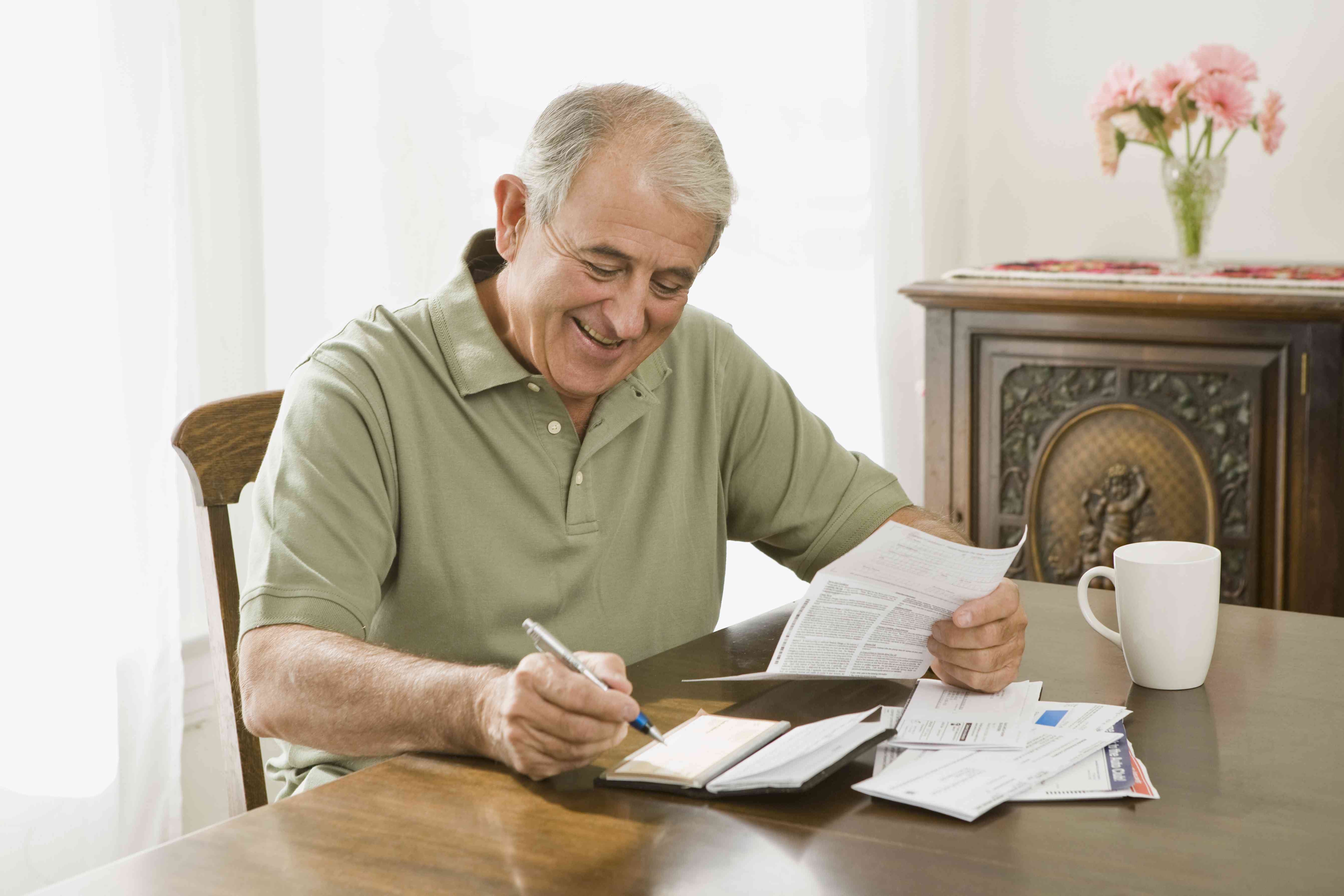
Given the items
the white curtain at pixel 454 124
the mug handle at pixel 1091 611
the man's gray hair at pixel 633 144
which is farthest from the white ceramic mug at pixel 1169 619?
the white curtain at pixel 454 124

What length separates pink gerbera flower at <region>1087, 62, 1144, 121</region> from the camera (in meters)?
2.80

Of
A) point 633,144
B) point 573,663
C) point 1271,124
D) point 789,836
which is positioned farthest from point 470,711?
point 1271,124

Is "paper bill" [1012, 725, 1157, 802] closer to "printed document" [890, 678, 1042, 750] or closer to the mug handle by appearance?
"printed document" [890, 678, 1042, 750]

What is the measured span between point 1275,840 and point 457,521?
2.72 ft

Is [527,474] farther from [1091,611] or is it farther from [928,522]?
[1091,611]

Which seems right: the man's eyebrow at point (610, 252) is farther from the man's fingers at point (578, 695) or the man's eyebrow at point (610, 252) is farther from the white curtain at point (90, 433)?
the white curtain at point (90, 433)

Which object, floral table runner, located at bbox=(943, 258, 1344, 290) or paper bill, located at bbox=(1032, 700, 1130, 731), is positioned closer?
paper bill, located at bbox=(1032, 700, 1130, 731)

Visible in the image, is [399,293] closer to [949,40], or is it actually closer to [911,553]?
[911,553]

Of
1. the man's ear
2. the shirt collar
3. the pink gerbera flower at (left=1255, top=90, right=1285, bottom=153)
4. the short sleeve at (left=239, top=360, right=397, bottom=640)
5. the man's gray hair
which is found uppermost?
the pink gerbera flower at (left=1255, top=90, right=1285, bottom=153)

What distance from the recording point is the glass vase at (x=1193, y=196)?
9.25 feet

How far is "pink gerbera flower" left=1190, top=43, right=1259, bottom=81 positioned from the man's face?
175 centimetres

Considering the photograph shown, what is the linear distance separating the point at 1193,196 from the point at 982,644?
6.41ft

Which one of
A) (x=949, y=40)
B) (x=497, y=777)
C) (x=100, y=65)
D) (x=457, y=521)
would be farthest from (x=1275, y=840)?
(x=949, y=40)

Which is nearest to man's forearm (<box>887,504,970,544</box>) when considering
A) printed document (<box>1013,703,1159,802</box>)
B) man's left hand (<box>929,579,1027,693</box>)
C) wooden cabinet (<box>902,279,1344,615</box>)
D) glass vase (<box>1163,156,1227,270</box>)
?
man's left hand (<box>929,579,1027,693</box>)
